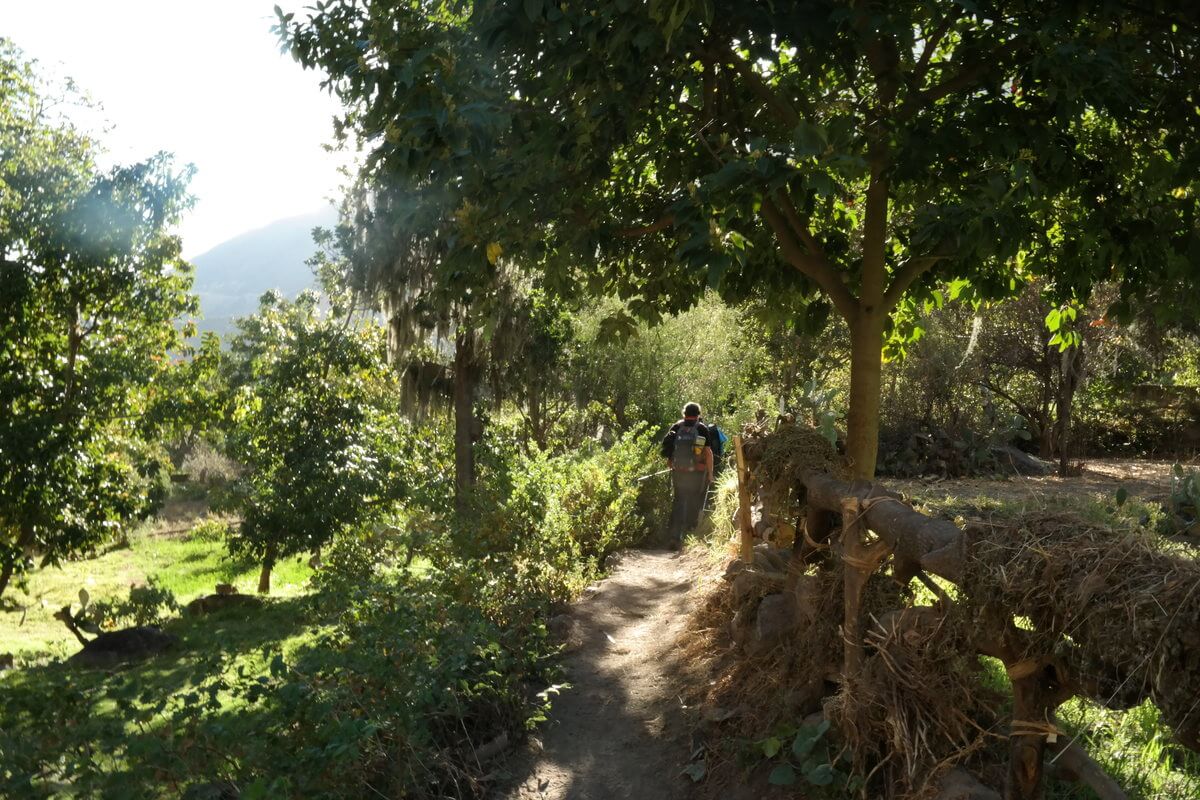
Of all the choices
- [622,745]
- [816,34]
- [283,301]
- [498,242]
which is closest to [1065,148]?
[816,34]

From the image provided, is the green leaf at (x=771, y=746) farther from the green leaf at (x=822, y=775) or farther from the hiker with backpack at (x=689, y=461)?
the hiker with backpack at (x=689, y=461)

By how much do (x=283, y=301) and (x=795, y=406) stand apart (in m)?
24.1

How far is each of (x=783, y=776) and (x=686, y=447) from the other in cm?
779

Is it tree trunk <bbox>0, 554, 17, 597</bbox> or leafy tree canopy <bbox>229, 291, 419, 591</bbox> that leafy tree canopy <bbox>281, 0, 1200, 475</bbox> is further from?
leafy tree canopy <bbox>229, 291, 419, 591</bbox>

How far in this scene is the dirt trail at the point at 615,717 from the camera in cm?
570

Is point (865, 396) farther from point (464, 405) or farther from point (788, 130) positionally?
point (464, 405)

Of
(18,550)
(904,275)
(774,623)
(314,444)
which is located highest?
(904,275)

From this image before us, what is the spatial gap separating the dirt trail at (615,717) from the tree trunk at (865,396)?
6.44 feet

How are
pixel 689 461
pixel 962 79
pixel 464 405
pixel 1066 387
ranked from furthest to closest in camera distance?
pixel 1066 387 < pixel 464 405 < pixel 689 461 < pixel 962 79

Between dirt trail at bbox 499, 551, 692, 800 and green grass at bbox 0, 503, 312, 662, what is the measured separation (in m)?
5.55

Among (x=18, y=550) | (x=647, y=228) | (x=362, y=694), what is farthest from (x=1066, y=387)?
(x=18, y=550)

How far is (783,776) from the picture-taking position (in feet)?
16.0

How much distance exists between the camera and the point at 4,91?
1327 centimetres

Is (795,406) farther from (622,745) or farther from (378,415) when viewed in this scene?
(378,415)
